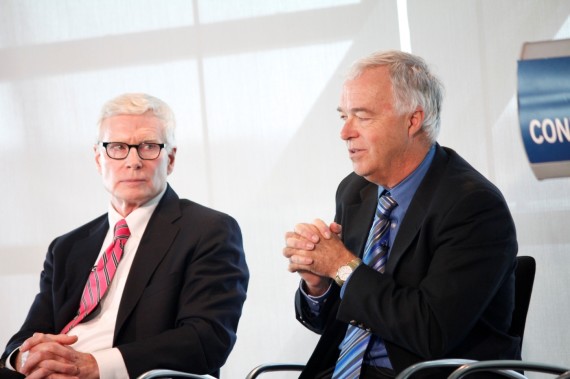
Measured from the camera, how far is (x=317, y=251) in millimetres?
2682

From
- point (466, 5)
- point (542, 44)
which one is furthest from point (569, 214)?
point (466, 5)

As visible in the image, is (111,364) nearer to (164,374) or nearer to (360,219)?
(164,374)

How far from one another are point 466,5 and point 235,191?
5.13ft

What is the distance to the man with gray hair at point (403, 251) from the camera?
2504 mm

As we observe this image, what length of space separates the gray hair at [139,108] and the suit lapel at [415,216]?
110cm

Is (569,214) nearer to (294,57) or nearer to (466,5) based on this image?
(466,5)

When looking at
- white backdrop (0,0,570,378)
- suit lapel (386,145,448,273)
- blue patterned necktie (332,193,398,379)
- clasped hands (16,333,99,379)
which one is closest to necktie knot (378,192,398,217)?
blue patterned necktie (332,193,398,379)

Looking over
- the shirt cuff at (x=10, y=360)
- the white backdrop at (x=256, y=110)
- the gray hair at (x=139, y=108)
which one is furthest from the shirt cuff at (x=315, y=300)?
the white backdrop at (x=256, y=110)

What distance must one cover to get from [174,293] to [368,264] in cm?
76

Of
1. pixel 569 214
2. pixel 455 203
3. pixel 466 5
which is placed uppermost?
pixel 466 5

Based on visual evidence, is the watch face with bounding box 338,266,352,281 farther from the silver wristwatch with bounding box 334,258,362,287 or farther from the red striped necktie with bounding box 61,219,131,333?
the red striped necktie with bounding box 61,219,131,333

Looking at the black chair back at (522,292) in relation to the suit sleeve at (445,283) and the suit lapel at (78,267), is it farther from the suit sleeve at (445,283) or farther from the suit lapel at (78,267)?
the suit lapel at (78,267)

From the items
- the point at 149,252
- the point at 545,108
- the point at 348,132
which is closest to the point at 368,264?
the point at 348,132

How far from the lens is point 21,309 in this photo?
16.1 feet
